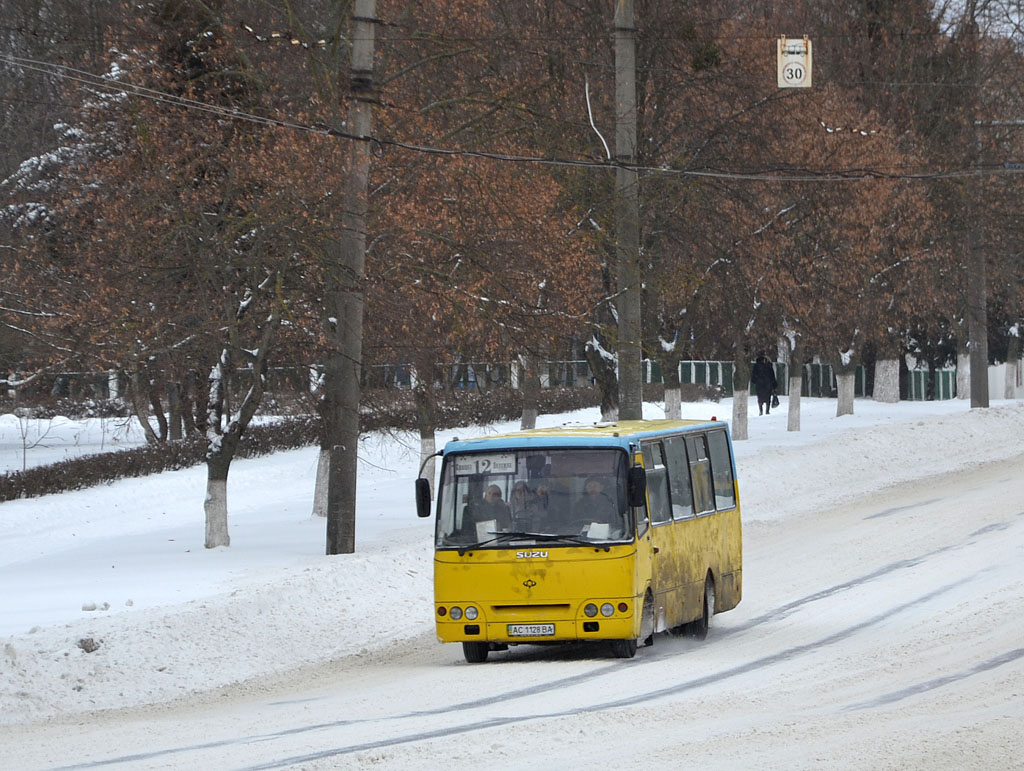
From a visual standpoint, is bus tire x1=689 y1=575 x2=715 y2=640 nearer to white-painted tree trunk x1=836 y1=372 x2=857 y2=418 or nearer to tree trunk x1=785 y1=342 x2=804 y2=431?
tree trunk x1=785 y1=342 x2=804 y2=431

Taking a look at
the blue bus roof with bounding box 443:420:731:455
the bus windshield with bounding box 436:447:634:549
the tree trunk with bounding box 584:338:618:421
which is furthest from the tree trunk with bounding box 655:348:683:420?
the bus windshield with bounding box 436:447:634:549

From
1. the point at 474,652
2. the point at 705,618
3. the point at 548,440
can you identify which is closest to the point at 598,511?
the point at 548,440

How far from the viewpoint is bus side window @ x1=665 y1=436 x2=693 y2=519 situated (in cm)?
1533

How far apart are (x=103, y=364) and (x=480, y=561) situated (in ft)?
31.4

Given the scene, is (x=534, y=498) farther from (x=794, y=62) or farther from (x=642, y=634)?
(x=794, y=62)

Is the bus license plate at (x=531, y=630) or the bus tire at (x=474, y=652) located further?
the bus tire at (x=474, y=652)

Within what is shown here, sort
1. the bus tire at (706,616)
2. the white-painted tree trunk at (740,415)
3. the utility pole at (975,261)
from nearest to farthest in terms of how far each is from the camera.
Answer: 1. the bus tire at (706,616)
2. the white-painted tree trunk at (740,415)
3. the utility pole at (975,261)

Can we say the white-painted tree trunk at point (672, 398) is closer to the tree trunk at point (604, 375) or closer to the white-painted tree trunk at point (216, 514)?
the tree trunk at point (604, 375)

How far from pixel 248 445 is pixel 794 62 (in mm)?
19612

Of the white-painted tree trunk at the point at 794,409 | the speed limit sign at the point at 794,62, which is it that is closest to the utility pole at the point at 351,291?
the speed limit sign at the point at 794,62

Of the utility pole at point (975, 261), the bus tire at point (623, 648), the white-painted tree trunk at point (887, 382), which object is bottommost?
the bus tire at point (623, 648)

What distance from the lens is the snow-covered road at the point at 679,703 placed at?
352 inches

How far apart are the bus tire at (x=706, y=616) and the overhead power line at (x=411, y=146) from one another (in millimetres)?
7296

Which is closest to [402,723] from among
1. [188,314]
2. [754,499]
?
[188,314]
